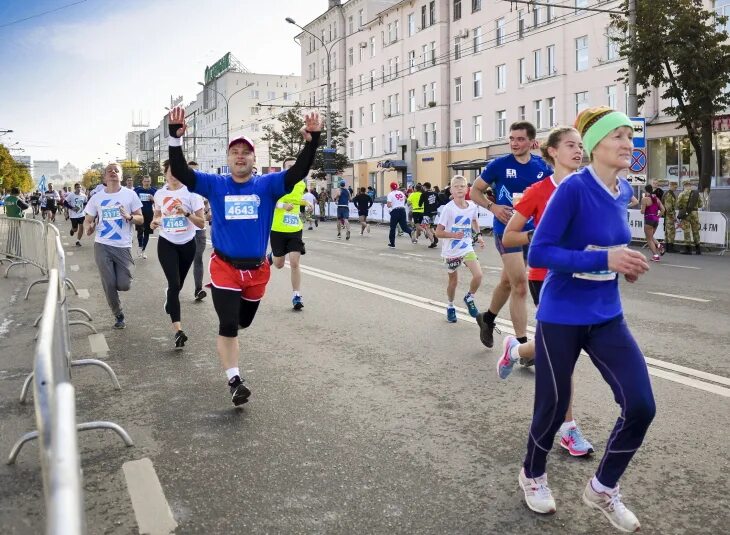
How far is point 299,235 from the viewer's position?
10266 millimetres

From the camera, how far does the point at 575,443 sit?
435 centimetres

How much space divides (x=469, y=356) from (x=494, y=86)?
4200 centimetres

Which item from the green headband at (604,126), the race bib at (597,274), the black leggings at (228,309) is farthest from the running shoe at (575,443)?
the black leggings at (228,309)

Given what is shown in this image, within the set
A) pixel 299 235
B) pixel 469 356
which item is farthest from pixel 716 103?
pixel 469 356

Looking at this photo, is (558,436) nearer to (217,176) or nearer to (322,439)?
(322,439)

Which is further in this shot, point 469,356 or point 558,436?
point 469,356

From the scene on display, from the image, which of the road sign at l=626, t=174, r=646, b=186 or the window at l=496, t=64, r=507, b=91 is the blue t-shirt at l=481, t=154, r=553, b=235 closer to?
the road sign at l=626, t=174, r=646, b=186

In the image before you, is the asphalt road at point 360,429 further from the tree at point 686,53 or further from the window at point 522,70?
the window at point 522,70

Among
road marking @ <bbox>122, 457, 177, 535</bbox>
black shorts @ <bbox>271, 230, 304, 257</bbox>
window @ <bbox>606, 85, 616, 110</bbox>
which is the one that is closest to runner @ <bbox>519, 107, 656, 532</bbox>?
road marking @ <bbox>122, 457, 177, 535</bbox>

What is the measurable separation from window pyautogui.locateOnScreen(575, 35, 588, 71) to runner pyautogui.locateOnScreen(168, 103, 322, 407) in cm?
3598

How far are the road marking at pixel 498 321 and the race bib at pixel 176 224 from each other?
3.26 meters

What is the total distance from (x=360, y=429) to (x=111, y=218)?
5.08 meters

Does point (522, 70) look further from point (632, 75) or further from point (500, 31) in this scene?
point (632, 75)

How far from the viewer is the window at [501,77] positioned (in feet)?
150
